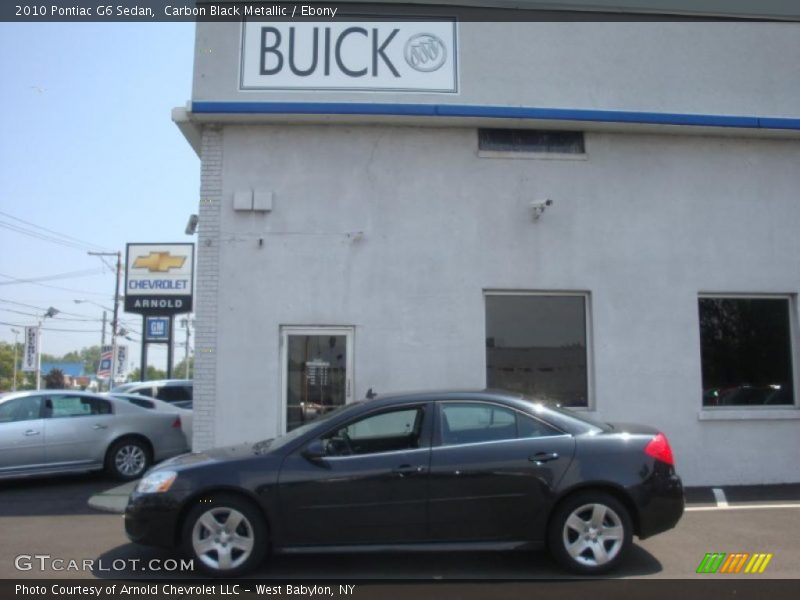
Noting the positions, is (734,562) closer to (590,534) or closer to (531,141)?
(590,534)

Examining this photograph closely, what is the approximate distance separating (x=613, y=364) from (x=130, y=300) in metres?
23.4

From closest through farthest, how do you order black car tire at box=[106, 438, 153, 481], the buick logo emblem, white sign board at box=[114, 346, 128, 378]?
the buick logo emblem, black car tire at box=[106, 438, 153, 481], white sign board at box=[114, 346, 128, 378]

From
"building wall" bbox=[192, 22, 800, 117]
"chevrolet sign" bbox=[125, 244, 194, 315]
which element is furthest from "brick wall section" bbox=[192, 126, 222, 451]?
"chevrolet sign" bbox=[125, 244, 194, 315]

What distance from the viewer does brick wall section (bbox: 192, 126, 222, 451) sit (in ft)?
29.4

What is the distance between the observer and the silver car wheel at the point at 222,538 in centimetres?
558

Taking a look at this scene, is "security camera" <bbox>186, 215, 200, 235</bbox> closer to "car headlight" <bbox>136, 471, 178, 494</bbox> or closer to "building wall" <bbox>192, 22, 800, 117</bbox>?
"building wall" <bbox>192, 22, 800, 117</bbox>

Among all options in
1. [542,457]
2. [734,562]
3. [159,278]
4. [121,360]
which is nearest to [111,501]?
[542,457]

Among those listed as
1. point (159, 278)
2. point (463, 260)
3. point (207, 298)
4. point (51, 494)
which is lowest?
point (51, 494)

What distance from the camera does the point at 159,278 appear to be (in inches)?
1141

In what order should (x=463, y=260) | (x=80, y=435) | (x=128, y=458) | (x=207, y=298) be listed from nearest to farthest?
1. (x=207, y=298)
2. (x=463, y=260)
3. (x=80, y=435)
4. (x=128, y=458)

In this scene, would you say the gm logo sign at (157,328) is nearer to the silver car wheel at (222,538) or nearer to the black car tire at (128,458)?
the black car tire at (128,458)

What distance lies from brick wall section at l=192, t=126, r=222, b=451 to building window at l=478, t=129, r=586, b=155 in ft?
11.6

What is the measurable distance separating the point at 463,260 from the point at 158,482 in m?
4.91

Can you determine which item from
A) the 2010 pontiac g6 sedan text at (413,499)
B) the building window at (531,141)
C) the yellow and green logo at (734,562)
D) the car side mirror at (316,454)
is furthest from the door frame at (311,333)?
the yellow and green logo at (734,562)
